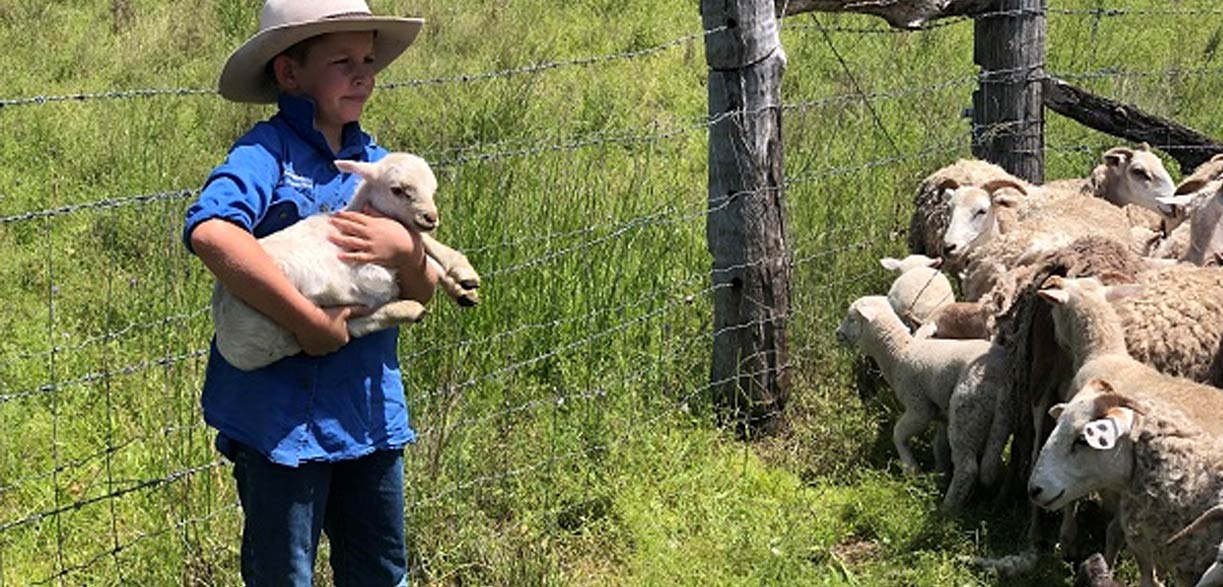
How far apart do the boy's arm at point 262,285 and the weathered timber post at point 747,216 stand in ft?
7.90

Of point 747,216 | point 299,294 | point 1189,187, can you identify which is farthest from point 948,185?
point 299,294

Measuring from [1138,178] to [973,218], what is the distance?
37.3 inches

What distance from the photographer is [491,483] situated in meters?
4.63

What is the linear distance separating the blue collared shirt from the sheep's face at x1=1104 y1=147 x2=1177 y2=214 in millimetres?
4602

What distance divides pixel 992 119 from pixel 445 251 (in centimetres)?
436

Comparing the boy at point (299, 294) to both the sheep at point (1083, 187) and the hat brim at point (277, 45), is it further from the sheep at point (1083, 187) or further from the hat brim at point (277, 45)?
the sheep at point (1083, 187)

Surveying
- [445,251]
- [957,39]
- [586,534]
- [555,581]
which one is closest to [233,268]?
[445,251]

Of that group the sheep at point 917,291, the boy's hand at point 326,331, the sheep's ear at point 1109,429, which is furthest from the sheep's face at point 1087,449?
the boy's hand at point 326,331

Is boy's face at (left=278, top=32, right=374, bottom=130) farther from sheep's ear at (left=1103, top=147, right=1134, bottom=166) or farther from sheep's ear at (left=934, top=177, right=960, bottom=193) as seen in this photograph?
sheep's ear at (left=1103, top=147, right=1134, bottom=166)

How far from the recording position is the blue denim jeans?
10.1 feet

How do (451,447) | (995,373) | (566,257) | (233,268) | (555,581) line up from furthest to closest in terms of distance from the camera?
(566,257) → (995,373) → (451,447) → (555,581) → (233,268)

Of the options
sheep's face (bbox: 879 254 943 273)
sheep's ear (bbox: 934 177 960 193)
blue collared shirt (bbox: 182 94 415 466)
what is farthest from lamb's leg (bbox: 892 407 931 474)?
blue collared shirt (bbox: 182 94 415 466)

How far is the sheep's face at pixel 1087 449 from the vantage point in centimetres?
393

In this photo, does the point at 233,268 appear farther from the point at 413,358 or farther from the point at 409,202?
the point at 413,358
